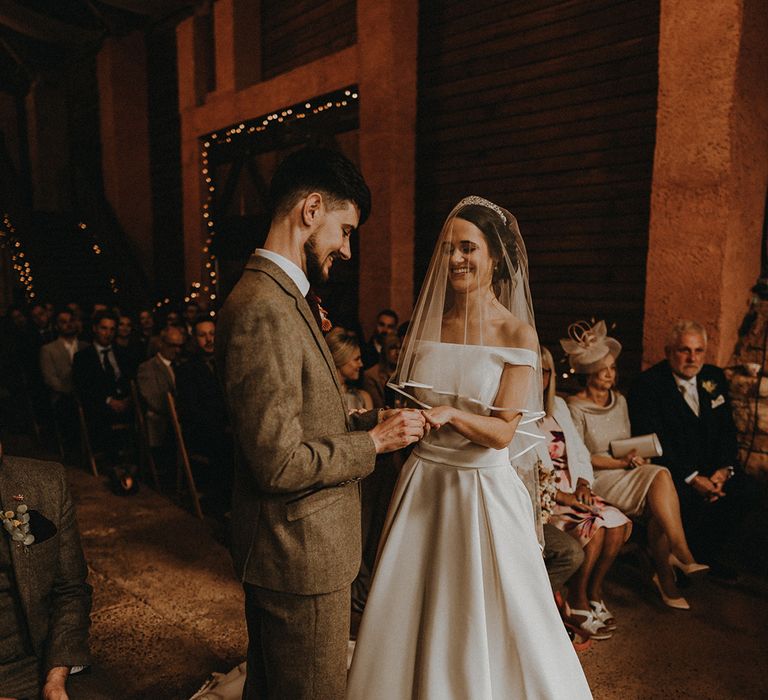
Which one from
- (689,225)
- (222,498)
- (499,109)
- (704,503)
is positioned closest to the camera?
(704,503)

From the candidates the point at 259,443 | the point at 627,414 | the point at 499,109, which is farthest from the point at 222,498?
the point at 499,109

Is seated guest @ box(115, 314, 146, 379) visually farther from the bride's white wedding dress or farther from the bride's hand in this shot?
the bride's hand

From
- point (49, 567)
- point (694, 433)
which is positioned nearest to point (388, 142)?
point (694, 433)

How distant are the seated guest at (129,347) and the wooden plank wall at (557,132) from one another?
3.29 m

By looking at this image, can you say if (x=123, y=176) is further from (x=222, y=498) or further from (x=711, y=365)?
(x=711, y=365)

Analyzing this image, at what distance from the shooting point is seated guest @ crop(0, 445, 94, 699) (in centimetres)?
176

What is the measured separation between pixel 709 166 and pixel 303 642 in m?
3.93

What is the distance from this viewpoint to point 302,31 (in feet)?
25.8

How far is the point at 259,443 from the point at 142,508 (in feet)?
13.1

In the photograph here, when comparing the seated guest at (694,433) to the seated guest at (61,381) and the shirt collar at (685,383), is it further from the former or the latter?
the seated guest at (61,381)

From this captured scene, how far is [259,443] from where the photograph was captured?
1.42 meters

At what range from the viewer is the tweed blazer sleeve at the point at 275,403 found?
1.42m

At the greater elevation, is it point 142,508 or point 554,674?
point 554,674

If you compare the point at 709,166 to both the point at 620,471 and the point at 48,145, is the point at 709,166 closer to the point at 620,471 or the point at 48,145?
the point at 620,471
